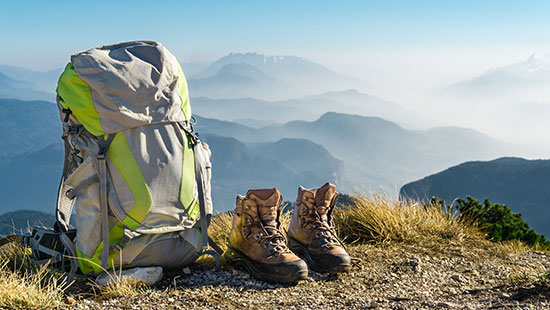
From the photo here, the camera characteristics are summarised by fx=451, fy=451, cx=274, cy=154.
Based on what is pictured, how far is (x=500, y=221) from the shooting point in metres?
6.69

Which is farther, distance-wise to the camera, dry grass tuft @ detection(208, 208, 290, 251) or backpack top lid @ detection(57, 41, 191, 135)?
dry grass tuft @ detection(208, 208, 290, 251)

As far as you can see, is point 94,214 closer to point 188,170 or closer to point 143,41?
point 188,170

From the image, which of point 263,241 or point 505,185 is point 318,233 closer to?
point 263,241

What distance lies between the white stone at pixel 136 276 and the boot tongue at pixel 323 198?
1.42 metres

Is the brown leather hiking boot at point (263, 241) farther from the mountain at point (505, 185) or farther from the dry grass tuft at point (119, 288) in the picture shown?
the mountain at point (505, 185)

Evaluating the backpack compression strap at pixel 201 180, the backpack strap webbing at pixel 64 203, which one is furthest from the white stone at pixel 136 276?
the backpack strap webbing at pixel 64 203

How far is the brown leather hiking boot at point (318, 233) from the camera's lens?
3742 mm

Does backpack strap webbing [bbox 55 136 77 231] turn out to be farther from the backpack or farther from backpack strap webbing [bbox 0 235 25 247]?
backpack strap webbing [bbox 0 235 25 247]

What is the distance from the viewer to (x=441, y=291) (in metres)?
3.55

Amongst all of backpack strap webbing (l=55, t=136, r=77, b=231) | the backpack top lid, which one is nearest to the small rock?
the backpack top lid

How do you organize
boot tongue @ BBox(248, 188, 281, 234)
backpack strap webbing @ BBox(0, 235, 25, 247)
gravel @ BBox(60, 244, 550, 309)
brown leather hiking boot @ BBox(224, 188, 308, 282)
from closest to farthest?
gravel @ BBox(60, 244, 550, 309) → brown leather hiking boot @ BBox(224, 188, 308, 282) → boot tongue @ BBox(248, 188, 281, 234) → backpack strap webbing @ BBox(0, 235, 25, 247)

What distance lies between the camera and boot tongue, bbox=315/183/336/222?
395cm

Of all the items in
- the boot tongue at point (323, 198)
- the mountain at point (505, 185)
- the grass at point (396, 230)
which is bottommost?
the mountain at point (505, 185)

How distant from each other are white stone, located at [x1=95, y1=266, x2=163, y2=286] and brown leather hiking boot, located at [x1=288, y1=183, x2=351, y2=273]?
122cm
